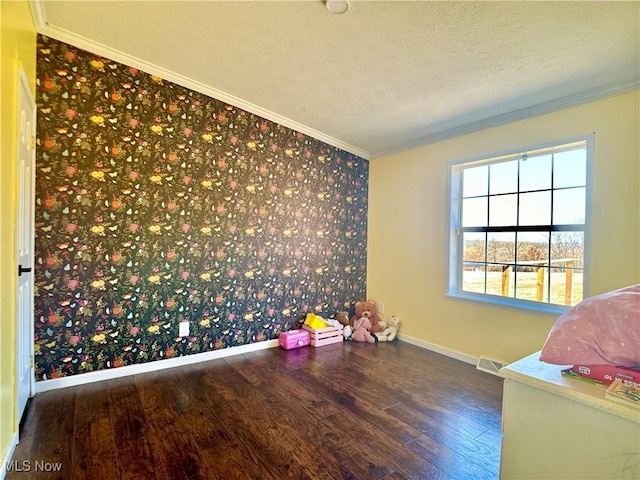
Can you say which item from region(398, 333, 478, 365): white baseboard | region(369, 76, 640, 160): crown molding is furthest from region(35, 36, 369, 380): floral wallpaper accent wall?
region(369, 76, 640, 160): crown molding

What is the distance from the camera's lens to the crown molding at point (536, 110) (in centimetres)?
224

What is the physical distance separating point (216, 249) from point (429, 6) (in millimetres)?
2531

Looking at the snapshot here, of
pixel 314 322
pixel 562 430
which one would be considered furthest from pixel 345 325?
pixel 562 430

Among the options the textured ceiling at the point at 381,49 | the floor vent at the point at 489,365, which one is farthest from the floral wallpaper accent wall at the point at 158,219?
the floor vent at the point at 489,365

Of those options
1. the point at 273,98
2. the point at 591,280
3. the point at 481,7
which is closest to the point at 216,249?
the point at 273,98

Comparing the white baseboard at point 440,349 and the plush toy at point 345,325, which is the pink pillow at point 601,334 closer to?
the white baseboard at point 440,349

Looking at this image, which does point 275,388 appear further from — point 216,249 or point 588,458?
point 588,458

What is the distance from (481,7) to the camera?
5.72 feet

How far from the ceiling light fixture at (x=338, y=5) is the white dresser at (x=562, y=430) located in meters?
2.06

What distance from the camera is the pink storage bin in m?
3.35

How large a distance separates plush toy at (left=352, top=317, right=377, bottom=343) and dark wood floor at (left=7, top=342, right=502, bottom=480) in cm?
75

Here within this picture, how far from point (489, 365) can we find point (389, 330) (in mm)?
1118

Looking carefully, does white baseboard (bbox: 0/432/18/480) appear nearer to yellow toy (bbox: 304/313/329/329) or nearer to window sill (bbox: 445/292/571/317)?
yellow toy (bbox: 304/313/329/329)

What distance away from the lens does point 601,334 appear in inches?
42.9
